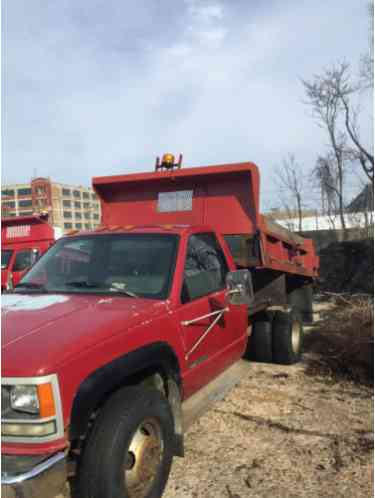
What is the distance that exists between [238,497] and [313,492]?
1.80 feet

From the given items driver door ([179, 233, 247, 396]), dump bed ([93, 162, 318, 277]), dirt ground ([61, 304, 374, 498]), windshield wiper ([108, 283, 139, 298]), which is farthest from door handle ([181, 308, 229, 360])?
dump bed ([93, 162, 318, 277])

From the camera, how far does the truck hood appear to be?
93.0 inches

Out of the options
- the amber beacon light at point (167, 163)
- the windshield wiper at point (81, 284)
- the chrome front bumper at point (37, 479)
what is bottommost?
the chrome front bumper at point (37, 479)

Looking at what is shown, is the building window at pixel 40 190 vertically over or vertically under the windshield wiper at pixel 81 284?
over

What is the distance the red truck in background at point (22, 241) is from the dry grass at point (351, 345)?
7361 mm

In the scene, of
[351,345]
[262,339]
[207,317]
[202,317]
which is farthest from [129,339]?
[351,345]

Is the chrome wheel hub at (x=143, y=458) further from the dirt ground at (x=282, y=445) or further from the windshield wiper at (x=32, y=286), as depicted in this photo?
the windshield wiper at (x=32, y=286)

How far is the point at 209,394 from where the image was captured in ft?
13.0

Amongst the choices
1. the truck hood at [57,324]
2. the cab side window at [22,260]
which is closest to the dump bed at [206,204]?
the truck hood at [57,324]

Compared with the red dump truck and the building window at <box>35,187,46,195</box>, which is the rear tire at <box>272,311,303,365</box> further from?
the building window at <box>35,187,46,195</box>

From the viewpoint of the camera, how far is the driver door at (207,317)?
3631 mm

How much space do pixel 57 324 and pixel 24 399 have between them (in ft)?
1.72

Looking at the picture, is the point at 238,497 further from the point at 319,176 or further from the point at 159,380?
the point at 319,176

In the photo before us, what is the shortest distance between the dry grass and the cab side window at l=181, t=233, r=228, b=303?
2668 millimetres
